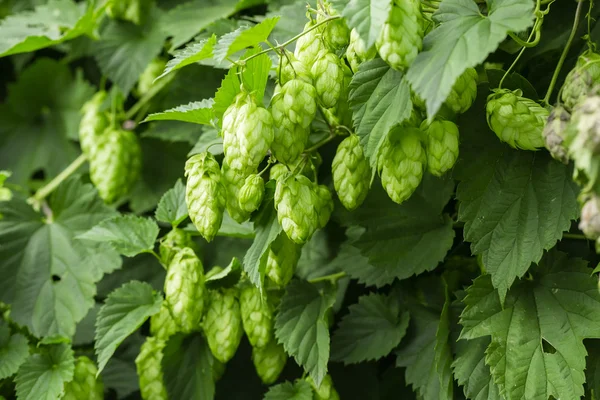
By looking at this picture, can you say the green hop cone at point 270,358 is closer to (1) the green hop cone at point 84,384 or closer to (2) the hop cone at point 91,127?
(1) the green hop cone at point 84,384

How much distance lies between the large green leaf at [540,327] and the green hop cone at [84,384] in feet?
2.73

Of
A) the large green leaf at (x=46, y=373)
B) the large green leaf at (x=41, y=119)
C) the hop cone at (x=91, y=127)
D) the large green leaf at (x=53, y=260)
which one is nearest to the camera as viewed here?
the large green leaf at (x=46, y=373)

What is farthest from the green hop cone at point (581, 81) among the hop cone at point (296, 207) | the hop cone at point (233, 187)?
the hop cone at point (233, 187)

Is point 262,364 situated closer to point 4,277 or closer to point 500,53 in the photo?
point 4,277

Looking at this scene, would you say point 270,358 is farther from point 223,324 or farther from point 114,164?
point 114,164

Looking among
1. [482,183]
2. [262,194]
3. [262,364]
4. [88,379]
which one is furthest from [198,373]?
[482,183]

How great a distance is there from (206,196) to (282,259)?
0.75ft

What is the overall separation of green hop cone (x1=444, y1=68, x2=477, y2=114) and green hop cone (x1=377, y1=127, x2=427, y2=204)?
71 mm

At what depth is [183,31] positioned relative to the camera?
174 cm

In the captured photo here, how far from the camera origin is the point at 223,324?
137 centimetres

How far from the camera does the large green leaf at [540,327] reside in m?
1.14

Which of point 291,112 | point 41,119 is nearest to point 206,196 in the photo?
point 291,112

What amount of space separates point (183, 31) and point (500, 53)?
32.0 inches

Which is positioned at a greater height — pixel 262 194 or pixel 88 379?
pixel 262 194
